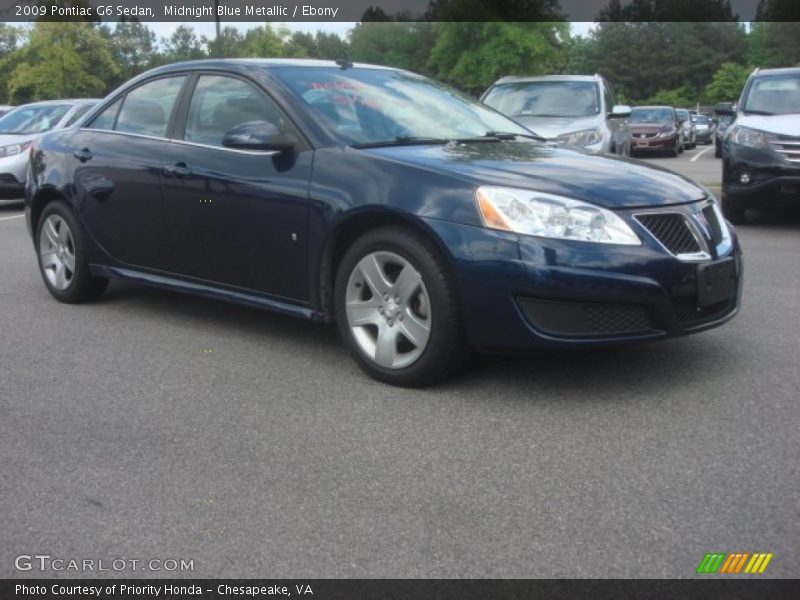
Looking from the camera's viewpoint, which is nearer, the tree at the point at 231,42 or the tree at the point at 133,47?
the tree at the point at 231,42

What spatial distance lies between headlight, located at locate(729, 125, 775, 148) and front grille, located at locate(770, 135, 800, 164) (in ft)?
0.28

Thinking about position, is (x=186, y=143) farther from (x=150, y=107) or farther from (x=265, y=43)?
(x=265, y=43)

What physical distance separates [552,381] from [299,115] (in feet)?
6.12

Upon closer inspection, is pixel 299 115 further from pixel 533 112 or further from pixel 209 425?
pixel 533 112

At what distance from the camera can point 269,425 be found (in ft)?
13.9

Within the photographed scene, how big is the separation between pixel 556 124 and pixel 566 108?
64cm

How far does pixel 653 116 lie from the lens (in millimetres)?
30078

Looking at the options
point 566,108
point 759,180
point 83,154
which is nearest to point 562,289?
point 83,154

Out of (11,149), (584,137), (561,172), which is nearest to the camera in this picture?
(561,172)

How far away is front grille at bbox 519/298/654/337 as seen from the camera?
170 inches

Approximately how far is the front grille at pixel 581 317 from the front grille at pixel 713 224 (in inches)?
26.2

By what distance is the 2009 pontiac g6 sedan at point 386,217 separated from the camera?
4.33 metres

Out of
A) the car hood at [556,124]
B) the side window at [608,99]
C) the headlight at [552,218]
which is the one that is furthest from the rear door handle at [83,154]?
the side window at [608,99]

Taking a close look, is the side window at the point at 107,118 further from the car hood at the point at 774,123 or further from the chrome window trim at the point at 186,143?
the car hood at the point at 774,123
